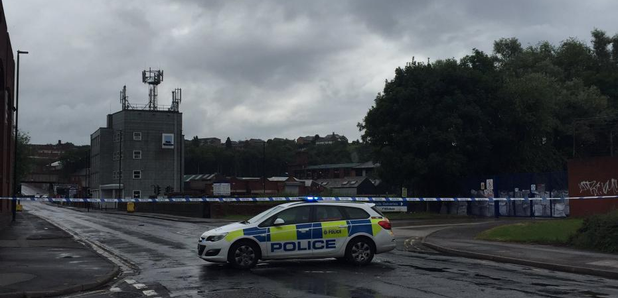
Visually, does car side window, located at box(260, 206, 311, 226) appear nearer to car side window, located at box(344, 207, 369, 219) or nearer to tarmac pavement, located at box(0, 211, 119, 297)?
car side window, located at box(344, 207, 369, 219)

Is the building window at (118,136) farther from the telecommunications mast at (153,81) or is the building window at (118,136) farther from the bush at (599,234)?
the bush at (599,234)

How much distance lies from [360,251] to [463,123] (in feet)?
102

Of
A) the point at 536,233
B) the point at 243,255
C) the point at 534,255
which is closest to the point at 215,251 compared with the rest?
the point at 243,255

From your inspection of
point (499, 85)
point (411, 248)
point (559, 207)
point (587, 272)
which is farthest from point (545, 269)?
point (499, 85)

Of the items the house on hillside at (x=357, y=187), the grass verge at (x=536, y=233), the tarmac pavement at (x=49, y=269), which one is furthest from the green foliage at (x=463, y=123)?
the house on hillside at (x=357, y=187)

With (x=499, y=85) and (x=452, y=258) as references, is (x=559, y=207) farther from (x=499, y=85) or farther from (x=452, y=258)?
(x=452, y=258)

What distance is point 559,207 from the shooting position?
33938mm

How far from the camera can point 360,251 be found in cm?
1436

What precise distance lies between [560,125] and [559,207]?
15.7 meters

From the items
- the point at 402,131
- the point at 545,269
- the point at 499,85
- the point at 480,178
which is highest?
the point at 499,85

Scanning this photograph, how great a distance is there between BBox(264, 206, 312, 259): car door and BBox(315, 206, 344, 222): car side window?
268 mm

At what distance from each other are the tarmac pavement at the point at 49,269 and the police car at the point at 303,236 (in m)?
2.52

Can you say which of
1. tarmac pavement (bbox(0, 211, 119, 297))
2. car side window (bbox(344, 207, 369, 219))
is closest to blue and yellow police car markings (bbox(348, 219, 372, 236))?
car side window (bbox(344, 207, 369, 219))

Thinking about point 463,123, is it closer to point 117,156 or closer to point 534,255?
point 534,255
